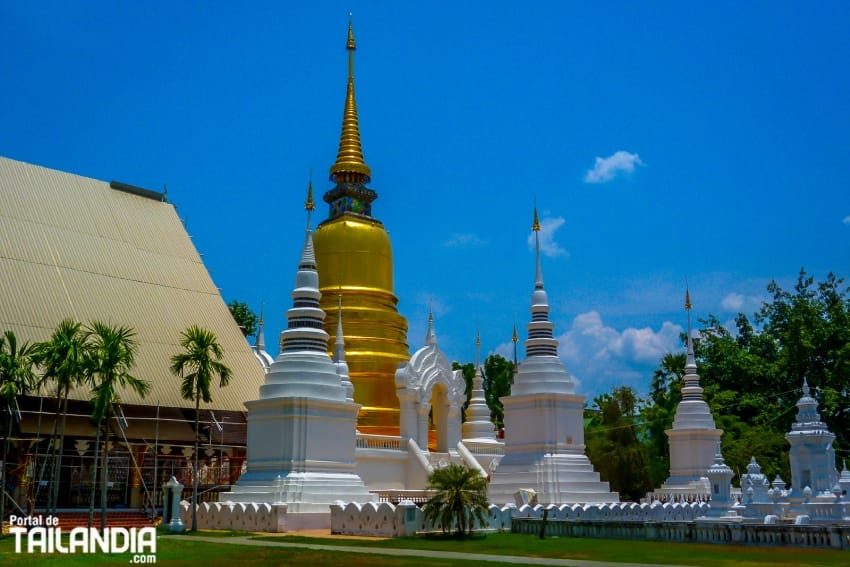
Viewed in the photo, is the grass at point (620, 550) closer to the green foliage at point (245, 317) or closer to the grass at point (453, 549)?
the grass at point (453, 549)

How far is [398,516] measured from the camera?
80.9 feet

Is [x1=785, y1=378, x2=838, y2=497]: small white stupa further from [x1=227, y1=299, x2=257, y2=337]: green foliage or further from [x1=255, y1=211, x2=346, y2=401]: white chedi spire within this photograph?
[x1=227, y1=299, x2=257, y2=337]: green foliage

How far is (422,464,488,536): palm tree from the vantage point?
24.5 metres

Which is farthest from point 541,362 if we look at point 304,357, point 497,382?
point 497,382

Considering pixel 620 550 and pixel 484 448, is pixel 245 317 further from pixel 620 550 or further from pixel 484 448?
pixel 620 550

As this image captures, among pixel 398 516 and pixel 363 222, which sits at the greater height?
pixel 363 222

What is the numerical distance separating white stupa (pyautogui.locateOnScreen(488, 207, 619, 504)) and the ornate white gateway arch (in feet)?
12.6

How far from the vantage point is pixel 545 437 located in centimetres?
3450

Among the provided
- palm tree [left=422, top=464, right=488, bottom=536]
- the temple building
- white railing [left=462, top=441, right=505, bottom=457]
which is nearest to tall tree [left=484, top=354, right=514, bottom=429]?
white railing [left=462, top=441, right=505, bottom=457]

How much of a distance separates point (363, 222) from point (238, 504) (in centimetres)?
2029

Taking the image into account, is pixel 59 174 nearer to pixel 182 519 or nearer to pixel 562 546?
pixel 182 519

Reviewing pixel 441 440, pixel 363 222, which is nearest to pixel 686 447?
pixel 441 440

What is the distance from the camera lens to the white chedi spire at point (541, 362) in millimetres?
35500

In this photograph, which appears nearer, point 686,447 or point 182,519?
point 182,519
